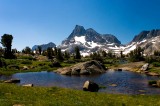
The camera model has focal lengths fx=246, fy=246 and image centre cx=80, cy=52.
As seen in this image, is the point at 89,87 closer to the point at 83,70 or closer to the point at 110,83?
the point at 110,83

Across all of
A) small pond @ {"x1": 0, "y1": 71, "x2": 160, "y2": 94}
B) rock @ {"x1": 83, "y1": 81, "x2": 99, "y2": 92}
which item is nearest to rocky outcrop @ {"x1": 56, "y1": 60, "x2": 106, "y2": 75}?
small pond @ {"x1": 0, "y1": 71, "x2": 160, "y2": 94}

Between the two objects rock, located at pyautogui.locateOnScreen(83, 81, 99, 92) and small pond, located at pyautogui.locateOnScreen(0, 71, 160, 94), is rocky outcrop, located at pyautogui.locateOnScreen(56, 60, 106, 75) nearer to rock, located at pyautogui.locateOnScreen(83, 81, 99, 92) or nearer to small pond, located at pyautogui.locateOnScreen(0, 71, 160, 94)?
small pond, located at pyautogui.locateOnScreen(0, 71, 160, 94)

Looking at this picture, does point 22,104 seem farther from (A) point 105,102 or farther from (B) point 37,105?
(A) point 105,102

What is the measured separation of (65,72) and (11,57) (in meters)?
80.1

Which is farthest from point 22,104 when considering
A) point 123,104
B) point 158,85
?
point 158,85

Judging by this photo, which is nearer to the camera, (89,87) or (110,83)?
(89,87)

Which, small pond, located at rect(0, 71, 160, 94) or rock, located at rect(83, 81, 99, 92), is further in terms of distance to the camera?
small pond, located at rect(0, 71, 160, 94)

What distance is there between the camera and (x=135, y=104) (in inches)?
1549

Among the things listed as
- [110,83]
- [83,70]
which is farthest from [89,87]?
[83,70]

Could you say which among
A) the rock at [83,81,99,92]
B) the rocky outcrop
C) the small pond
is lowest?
the small pond

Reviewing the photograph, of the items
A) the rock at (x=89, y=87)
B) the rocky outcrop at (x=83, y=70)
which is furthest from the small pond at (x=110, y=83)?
the rocky outcrop at (x=83, y=70)

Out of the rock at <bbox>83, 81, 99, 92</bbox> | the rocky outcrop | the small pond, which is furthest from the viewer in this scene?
the rocky outcrop

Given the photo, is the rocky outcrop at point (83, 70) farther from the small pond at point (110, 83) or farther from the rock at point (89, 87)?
the rock at point (89, 87)

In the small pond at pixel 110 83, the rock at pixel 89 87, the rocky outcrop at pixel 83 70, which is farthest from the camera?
the rocky outcrop at pixel 83 70
